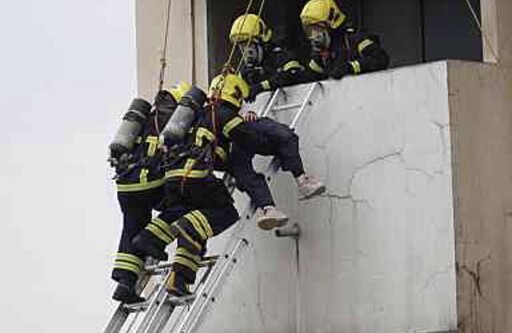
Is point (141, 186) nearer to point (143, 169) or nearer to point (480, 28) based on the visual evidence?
point (143, 169)

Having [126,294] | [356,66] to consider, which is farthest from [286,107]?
[126,294]

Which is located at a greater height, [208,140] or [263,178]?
[208,140]

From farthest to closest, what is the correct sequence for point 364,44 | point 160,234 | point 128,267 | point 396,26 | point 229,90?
point 396,26
point 364,44
point 128,267
point 160,234
point 229,90

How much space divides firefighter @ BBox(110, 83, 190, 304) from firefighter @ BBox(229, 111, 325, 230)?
0.66 meters

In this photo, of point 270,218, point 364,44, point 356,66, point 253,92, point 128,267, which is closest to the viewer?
point 270,218

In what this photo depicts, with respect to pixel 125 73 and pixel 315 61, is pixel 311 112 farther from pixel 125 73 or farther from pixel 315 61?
pixel 125 73

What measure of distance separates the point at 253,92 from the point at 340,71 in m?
0.90

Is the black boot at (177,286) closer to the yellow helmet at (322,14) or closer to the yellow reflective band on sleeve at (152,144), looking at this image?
the yellow reflective band on sleeve at (152,144)

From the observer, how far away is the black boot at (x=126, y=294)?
13.9m

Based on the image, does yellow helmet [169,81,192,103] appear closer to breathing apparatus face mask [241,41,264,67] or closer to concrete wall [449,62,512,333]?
breathing apparatus face mask [241,41,264,67]

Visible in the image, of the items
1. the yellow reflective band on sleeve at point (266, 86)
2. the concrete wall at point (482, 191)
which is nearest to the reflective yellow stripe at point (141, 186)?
the yellow reflective band on sleeve at point (266, 86)

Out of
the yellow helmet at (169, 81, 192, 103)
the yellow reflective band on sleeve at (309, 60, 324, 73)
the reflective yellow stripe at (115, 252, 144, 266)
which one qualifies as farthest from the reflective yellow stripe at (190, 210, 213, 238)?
the yellow reflective band on sleeve at (309, 60, 324, 73)

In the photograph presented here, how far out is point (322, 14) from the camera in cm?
1452

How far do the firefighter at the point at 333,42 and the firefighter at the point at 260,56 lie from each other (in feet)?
0.61
